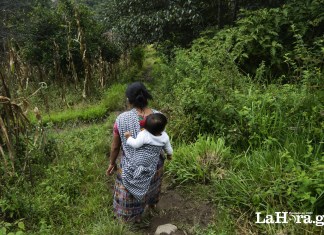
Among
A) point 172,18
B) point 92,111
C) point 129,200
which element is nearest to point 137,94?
point 129,200

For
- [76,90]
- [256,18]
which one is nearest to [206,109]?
[256,18]

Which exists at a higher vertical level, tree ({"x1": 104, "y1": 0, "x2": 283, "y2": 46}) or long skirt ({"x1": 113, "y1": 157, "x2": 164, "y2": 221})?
tree ({"x1": 104, "y1": 0, "x2": 283, "y2": 46})

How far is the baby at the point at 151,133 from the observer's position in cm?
305

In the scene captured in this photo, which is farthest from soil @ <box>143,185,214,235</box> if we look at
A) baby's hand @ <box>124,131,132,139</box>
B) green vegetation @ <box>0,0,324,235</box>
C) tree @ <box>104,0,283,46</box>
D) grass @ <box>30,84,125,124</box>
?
tree @ <box>104,0,283,46</box>

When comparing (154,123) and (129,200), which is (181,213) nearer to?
(129,200)

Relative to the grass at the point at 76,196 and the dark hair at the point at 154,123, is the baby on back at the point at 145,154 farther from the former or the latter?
the grass at the point at 76,196

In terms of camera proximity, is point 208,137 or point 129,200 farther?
point 208,137

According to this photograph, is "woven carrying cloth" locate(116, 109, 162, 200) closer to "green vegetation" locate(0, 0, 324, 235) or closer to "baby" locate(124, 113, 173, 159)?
"baby" locate(124, 113, 173, 159)

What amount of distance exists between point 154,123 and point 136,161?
427mm

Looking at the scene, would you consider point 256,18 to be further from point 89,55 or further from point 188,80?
point 89,55

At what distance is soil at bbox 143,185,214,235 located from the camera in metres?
3.41

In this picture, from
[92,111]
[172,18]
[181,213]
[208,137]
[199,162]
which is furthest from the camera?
[172,18]

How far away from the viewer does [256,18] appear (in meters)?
6.90

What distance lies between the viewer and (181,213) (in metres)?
3.62
